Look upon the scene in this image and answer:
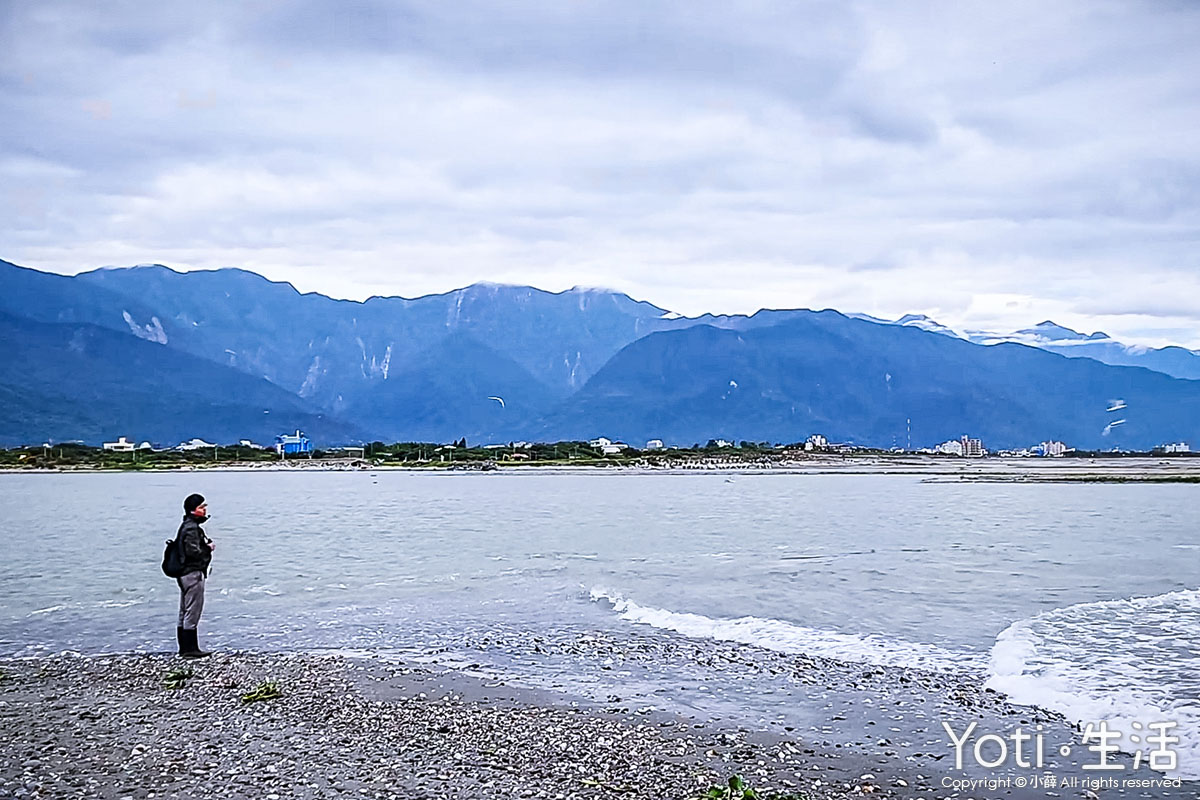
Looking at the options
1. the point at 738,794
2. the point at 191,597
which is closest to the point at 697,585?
the point at 191,597

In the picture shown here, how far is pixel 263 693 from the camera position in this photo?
13977mm

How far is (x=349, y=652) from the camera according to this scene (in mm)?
18078

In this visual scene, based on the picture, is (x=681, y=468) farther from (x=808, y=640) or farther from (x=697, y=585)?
(x=808, y=640)

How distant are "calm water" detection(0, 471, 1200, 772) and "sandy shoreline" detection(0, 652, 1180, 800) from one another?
2601mm

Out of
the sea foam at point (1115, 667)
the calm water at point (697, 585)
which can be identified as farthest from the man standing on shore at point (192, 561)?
the sea foam at point (1115, 667)

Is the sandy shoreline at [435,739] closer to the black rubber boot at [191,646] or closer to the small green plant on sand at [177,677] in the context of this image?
the small green plant on sand at [177,677]

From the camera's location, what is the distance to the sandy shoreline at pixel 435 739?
997 cm

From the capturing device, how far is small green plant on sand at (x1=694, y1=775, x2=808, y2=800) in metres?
9.34

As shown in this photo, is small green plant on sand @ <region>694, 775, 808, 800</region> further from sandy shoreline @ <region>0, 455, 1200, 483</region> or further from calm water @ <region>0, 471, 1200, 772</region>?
sandy shoreline @ <region>0, 455, 1200, 483</region>

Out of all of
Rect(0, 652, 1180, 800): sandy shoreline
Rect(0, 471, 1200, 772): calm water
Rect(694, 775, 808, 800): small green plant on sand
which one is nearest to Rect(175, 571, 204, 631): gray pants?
Rect(0, 652, 1180, 800): sandy shoreline

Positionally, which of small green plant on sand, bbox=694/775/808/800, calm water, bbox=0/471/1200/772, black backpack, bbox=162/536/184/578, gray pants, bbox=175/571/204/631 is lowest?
calm water, bbox=0/471/1200/772

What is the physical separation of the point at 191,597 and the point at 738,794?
33.9ft

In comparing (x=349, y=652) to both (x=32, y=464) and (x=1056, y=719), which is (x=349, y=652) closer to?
(x=1056, y=719)

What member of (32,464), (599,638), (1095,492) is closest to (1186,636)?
(599,638)
